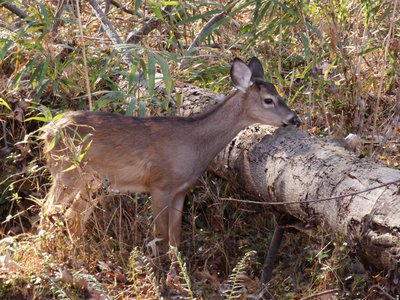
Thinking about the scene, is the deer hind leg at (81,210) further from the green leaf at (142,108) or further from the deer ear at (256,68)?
the deer ear at (256,68)

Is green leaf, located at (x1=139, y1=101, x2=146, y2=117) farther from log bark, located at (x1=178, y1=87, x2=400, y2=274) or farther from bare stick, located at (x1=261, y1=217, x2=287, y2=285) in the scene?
bare stick, located at (x1=261, y1=217, x2=287, y2=285)

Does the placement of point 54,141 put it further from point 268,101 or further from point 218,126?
point 268,101

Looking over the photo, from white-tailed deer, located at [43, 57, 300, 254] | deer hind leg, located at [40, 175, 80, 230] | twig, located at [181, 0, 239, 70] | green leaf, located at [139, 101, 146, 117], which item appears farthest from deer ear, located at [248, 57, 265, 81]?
deer hind leg, located at [40, 175, 80, 230]

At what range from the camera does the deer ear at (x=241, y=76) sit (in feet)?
21.3

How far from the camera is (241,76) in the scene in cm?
658

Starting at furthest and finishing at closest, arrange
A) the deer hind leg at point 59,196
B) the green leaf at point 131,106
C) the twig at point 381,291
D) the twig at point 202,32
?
the twig at point 202,32
the green leaf at point 131,106
the deer hind leg at point 59,196
the twig at point 381,291

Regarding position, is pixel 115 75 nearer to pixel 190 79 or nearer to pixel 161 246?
pixel 190 79

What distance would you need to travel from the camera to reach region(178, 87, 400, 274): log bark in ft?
14.7

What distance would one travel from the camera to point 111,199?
6371 mm

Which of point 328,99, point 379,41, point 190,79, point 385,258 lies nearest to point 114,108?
point 190,79

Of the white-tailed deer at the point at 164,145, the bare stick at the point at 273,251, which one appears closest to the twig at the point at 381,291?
the bare stick at the point at 273,251

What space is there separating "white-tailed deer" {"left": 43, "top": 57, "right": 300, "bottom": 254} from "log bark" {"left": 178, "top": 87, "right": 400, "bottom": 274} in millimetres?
173

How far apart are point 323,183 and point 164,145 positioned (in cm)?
181

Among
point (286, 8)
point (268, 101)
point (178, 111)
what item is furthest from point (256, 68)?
point (178, 111)
